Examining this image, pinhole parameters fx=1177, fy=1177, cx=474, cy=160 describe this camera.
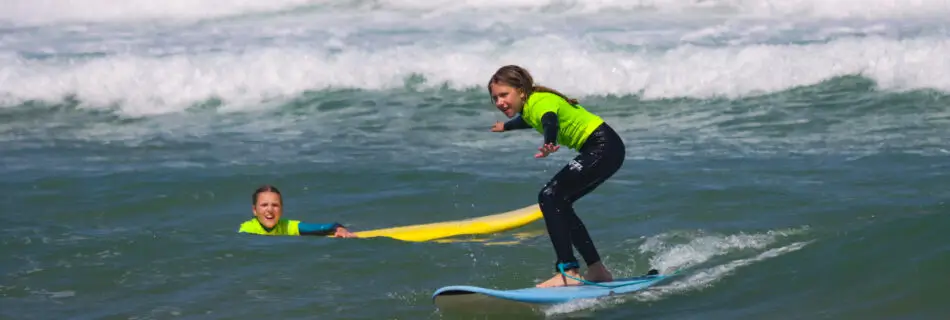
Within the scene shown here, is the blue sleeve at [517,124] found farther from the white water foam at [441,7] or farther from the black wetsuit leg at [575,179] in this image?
the white water foam at [441,7]

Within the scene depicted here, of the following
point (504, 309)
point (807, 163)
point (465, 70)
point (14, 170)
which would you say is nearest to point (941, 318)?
point (504, 309)

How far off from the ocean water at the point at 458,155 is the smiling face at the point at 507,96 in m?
1.13

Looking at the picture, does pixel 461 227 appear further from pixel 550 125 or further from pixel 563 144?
pixel 550 125

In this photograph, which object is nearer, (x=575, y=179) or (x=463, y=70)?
(x=575, y=179)

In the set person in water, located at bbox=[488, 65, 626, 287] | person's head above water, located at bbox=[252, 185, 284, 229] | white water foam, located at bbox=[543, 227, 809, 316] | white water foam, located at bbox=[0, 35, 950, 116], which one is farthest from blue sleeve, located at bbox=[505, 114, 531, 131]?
white water foam, located at bbox=[0, 35, 950, 116]

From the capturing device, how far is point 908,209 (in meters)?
8.44

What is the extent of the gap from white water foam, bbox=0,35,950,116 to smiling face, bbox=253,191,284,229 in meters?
8.35

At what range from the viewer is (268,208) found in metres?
8.21

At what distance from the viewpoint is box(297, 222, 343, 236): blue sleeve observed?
817 centimetres

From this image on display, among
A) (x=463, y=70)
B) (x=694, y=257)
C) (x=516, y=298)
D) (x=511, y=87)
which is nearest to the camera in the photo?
(x=511, y=87)

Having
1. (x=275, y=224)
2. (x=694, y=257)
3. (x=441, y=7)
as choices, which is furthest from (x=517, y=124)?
(x=441, y=7)

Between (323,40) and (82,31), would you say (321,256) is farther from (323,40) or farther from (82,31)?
(82,31)

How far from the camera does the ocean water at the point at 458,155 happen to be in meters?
7.06

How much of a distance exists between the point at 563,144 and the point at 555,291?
799mm
